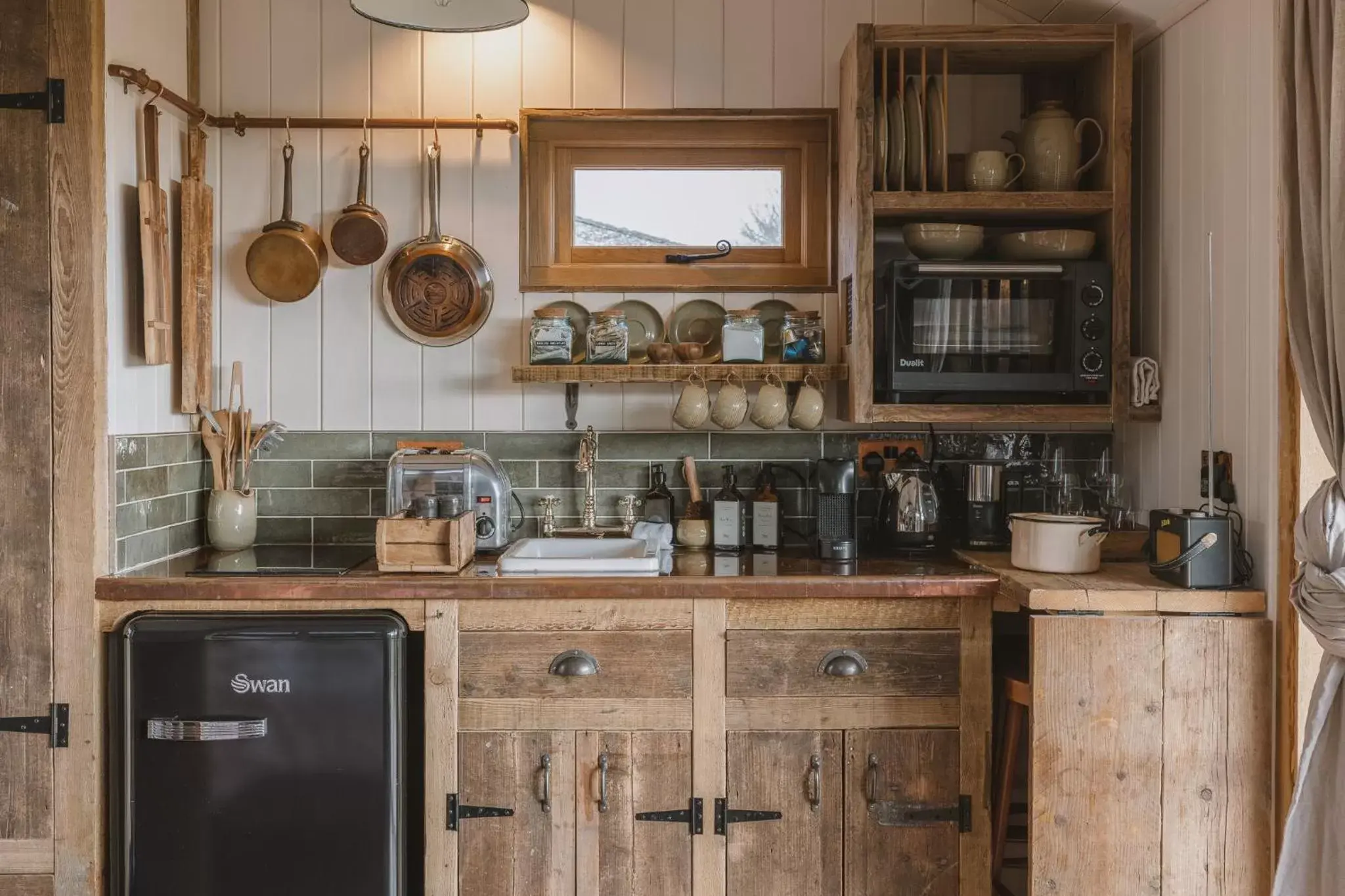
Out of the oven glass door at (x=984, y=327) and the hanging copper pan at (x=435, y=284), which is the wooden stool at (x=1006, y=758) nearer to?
the oven glass door at (x=984, y=327)

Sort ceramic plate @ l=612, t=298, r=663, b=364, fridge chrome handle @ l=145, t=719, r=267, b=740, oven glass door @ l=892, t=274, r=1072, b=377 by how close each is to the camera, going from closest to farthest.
Answer: fridge chrome handle @ l=145, t=719, r=267, b=740 → oven glass door @ l=892, t=274, r=1072, b=377 → ceramic plate @ l=612, t=298, r=663, b=364

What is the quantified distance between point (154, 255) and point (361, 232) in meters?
0.53

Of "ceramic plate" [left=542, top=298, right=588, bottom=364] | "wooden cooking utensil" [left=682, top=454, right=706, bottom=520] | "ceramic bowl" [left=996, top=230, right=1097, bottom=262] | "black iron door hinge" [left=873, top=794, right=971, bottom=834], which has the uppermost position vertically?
"ceramic bowl" [left=996, top=230, right=1097, bottom=262]

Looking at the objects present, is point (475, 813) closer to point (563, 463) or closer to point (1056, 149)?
point (563, 463)

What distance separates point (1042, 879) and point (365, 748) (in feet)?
4.78

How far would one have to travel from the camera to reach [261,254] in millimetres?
2773

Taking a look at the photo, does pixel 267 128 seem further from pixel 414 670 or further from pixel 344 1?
pixel 414 670

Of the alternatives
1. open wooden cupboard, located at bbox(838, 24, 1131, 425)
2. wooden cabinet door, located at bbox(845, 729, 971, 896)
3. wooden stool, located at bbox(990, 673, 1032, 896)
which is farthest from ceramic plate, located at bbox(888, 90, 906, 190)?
wooden cabinet door, located at bbox(845, 729, 971, 896)

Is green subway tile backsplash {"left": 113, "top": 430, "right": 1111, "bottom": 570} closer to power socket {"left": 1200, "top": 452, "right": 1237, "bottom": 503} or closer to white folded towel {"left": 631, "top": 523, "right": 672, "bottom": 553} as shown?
white folded towel {"left": 631, "top": 523, "right": 672, "bottom": 553}

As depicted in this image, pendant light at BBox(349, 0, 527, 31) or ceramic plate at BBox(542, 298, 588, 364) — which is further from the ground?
pendant light at BBox(349, 0, 527, 31)

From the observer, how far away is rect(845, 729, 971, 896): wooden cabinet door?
227cm

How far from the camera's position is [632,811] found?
2.27m

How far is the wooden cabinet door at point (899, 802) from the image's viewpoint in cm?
227

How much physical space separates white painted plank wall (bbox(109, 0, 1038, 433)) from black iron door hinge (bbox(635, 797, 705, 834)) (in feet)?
4.78
